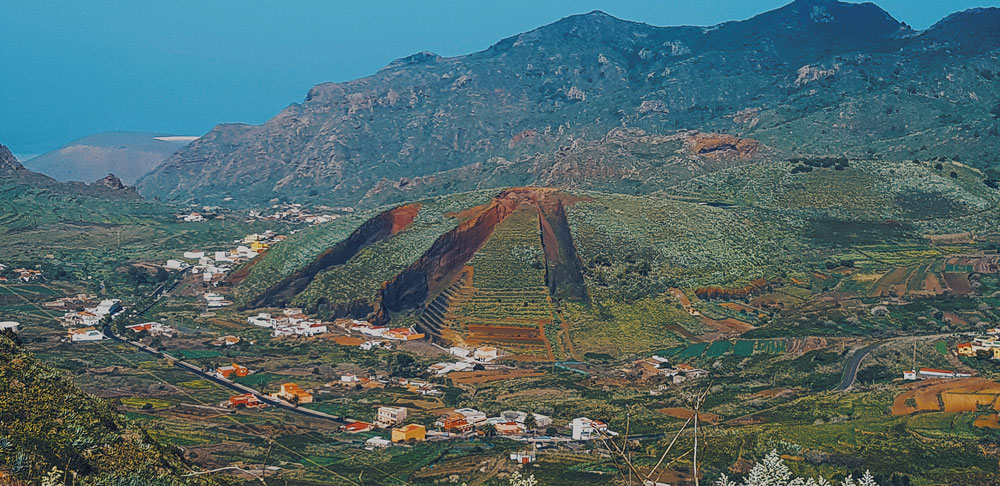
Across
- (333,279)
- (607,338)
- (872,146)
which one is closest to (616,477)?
(607,338)

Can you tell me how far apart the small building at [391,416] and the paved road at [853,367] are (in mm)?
19461

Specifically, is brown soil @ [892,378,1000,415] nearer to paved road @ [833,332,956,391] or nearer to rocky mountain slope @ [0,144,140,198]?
paved road @ [833,332,956,391]

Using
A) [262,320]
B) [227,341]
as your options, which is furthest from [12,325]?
[262,320]

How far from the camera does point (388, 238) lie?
7275 cm

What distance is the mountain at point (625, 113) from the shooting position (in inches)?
4798

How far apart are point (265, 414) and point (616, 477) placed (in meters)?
17.3

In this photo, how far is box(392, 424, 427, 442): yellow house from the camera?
128 ft

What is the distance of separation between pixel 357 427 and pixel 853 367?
23.6 metres

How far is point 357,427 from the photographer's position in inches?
1634

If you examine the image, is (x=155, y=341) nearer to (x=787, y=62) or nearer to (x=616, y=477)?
(x=616, y=477)

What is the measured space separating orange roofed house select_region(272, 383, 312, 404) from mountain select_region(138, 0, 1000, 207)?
7111 cm

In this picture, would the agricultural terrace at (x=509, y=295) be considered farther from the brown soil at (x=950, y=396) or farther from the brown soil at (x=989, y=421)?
the brown soil at (x=989, y=421)

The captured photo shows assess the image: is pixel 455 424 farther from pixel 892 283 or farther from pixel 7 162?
pixel 7 162

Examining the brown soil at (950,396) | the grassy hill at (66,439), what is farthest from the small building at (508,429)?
the grassy hill at (66,439)
